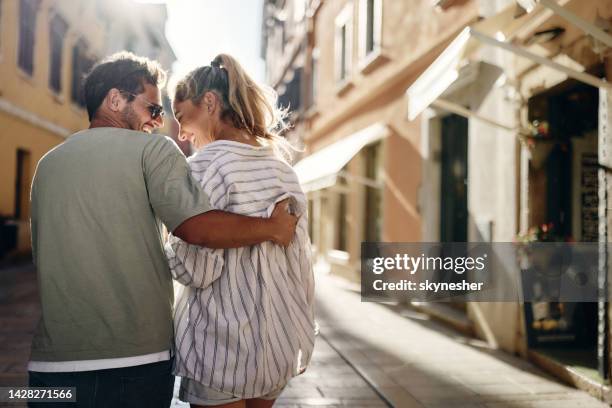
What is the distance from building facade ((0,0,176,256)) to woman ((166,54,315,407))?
9.94 metres

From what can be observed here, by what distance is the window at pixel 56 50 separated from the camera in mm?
17750

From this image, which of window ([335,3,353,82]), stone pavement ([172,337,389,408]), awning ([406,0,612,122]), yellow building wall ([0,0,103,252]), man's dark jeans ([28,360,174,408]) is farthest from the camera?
yellow building wall ([0,0,103,252])

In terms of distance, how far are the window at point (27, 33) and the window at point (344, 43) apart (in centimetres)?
734

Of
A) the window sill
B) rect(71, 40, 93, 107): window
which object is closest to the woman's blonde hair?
the window sill

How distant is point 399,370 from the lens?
18.2 ft

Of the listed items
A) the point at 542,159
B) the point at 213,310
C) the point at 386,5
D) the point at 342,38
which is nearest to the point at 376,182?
the point at 386,5

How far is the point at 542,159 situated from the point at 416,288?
111 inches

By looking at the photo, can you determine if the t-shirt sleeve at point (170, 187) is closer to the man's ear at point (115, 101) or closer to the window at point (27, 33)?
the man's ear at point (115, 101)

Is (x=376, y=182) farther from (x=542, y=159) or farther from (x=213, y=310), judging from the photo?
(x=213, y=310)

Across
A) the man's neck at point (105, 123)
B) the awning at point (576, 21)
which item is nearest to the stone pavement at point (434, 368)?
the awning at point (576, 21)

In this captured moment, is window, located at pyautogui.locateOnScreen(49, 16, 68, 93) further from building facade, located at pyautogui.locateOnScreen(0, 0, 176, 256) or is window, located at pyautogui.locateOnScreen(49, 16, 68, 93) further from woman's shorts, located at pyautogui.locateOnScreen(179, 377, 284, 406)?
woman's shorts, located at pyautogui.locateOnScreen(179, 377, 284, 406)

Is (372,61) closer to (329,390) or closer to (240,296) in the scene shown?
(329,390)

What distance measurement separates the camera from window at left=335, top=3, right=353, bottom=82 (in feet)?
45.0

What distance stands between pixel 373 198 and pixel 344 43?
4025 millimetres
